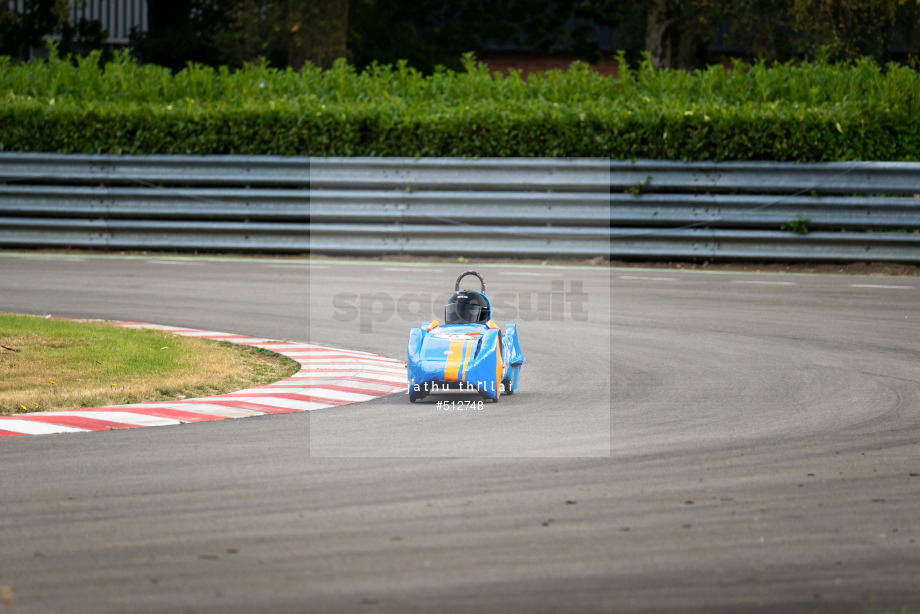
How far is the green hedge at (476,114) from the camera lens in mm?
18328

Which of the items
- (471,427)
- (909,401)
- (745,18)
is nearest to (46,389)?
(471,427)

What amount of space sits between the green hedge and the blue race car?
10.9 m

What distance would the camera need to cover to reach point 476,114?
1966cm

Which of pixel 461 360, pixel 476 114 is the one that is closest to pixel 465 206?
pixel 476 114

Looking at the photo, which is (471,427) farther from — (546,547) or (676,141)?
(676,141)

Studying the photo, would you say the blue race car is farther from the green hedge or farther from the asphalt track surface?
the green hedge

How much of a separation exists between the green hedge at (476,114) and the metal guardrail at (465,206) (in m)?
0.45

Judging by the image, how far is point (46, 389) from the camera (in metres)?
8.73

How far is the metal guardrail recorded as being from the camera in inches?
699

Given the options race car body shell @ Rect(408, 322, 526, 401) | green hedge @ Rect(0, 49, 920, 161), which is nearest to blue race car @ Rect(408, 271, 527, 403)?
race car body shell @ Rect(408, 322, 526, 401)

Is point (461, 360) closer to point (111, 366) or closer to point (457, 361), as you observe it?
point (457, 361)

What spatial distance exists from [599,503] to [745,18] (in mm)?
23764

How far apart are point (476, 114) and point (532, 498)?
1451 centimetres

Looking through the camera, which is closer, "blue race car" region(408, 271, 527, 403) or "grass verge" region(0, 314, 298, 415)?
"blue race car" region(408, 271, 527, 403)
